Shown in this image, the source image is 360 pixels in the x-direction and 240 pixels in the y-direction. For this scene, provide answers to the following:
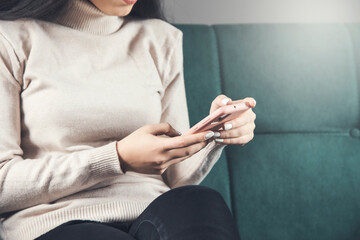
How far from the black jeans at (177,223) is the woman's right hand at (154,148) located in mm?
83

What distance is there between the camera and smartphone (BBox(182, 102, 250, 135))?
2.56 feet

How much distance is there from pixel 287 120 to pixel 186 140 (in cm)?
64

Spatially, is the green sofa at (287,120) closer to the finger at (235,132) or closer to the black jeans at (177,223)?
the finger at (235,132)

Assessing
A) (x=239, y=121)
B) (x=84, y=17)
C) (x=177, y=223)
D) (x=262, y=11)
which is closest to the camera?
(x=177, y=223)

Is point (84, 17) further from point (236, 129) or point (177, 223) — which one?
point (177, 223)

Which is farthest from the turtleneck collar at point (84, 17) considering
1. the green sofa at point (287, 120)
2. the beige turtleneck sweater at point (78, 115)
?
the green sofa at point (287, 120)

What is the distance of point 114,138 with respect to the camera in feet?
3.34

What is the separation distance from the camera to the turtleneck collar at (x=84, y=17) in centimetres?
107

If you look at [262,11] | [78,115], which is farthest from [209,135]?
[262,11]

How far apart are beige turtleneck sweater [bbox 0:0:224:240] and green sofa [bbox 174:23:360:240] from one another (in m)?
0.25

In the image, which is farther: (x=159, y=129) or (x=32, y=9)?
(x=32, y=9)

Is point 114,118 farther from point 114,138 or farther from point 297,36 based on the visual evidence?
point 297,36

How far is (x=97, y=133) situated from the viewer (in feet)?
3.22

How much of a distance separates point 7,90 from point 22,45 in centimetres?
11
